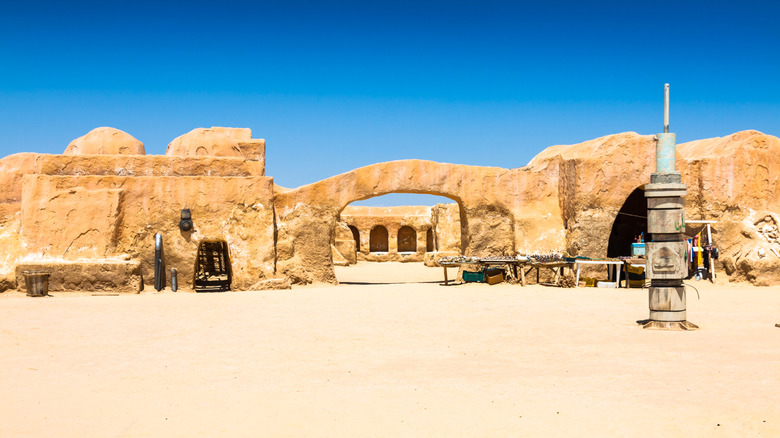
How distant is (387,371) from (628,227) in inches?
510

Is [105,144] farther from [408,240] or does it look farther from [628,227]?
[408,240]

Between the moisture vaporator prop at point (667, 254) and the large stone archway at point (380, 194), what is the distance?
753cm

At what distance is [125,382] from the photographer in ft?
18.5

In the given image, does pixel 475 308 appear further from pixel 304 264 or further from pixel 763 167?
pixel 763 167

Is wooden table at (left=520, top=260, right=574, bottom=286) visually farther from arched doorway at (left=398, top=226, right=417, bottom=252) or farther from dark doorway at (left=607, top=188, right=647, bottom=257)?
arched doorway at (left=398, top=226, right=417, bottom=252)

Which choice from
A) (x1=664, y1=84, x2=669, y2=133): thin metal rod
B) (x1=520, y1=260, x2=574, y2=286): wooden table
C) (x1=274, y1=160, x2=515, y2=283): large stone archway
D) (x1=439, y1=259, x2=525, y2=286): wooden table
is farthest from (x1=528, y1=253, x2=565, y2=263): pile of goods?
(x1=664, y1=84, x2=669, y2=133): thin metal rod

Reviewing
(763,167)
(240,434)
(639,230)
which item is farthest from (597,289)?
(240,434)

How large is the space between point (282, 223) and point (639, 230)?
9.43m

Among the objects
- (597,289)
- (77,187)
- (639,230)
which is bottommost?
(597,289)

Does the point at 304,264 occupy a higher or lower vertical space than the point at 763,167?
lower

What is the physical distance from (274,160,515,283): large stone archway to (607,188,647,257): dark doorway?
325 cm

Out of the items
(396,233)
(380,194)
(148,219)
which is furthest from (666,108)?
(396,233)

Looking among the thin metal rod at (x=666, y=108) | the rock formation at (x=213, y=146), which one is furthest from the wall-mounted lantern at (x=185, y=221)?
the thin metal rod at (x=666, y=108)

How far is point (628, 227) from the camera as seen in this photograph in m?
17.3
